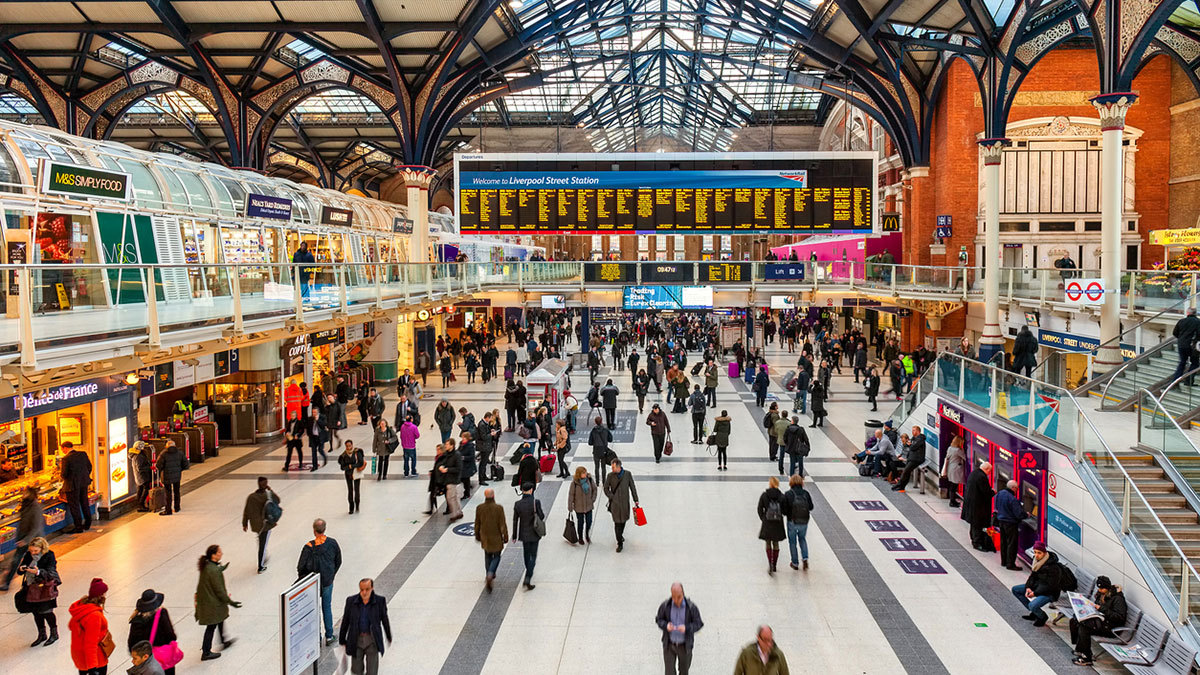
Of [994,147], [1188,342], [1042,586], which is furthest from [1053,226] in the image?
[1042,586]

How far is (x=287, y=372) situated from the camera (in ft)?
63.6

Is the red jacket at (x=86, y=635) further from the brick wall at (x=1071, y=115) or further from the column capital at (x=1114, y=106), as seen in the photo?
the brick wall at (x=1071, y=115)

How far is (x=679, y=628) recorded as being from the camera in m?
6.80

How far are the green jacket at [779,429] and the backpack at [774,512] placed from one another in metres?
5.01

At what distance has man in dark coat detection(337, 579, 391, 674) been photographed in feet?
22.6

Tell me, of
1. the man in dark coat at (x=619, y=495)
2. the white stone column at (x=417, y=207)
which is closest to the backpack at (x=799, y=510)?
the man in dark coat at (x=619, y=495)

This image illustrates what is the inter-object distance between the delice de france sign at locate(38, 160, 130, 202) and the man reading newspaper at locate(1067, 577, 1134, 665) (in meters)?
12.6

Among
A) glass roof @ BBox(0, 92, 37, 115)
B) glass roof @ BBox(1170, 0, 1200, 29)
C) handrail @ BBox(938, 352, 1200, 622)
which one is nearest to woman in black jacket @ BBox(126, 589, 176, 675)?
handrail @ BBox(938, 352, 1200, 622)

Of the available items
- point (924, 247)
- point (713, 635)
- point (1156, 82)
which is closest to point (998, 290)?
point (924, 247)

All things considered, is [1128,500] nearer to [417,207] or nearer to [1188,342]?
[1188,342]

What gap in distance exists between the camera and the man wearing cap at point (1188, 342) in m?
11.7

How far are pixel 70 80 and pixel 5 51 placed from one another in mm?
2590

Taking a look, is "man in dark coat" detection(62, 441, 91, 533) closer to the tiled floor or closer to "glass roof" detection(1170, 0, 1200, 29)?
the tiled floor

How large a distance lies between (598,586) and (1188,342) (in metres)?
9.43
